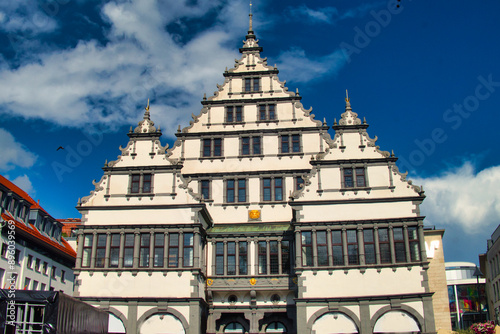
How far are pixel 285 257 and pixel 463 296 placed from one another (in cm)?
7199

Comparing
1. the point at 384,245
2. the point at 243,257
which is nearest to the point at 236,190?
the point at 243,257

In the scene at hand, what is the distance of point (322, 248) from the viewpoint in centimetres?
3381

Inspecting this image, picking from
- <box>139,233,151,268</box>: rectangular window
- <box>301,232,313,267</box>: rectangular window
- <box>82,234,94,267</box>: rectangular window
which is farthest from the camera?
<box>82,234,94,267</box>: rectangular window

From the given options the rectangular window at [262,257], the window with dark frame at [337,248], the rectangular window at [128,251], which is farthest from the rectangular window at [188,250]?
the window with dark frame at [337,248]

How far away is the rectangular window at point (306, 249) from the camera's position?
1320 inches

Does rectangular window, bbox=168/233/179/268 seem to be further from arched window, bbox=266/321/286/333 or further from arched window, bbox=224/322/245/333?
arched window, bbox=266/321/286/333

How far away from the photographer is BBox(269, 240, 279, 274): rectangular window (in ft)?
117

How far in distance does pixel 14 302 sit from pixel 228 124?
2574cm

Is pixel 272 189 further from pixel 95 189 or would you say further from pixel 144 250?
pixel 95 189

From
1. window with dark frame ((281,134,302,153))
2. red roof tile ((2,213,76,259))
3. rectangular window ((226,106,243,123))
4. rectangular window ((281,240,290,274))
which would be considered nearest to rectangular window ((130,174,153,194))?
rectangular window ((226,106,243,123))

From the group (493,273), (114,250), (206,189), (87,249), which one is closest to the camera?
(114,250)

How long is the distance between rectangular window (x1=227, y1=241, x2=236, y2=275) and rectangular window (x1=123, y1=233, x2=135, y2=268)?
6.66 m

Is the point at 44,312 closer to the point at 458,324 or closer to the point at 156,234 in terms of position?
the point at 156,234

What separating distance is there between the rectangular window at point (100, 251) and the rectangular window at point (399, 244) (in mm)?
19554
